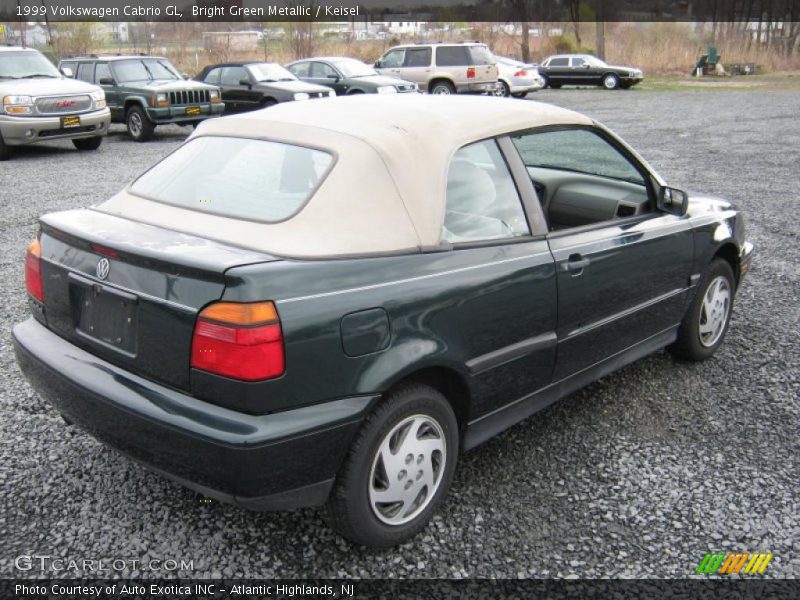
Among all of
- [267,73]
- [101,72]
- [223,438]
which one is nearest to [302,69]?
[267,73]

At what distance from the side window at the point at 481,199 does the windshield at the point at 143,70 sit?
14.3 meters

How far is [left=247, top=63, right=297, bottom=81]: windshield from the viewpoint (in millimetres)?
17203

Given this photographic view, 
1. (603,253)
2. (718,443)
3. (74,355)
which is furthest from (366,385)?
(718,443)

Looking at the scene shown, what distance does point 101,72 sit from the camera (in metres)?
15.7

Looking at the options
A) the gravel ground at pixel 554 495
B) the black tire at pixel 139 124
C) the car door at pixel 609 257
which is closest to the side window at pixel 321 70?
the black tire at pixel 139 124

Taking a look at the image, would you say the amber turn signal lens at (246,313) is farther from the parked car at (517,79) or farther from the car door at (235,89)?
the parked car at (517,79)

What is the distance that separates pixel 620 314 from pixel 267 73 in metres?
15.2

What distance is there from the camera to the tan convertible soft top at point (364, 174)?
2729mm

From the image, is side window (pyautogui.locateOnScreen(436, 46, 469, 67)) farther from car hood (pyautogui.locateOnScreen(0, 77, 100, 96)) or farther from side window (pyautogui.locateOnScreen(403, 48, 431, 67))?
car hood (pyautogui.locateOnScreen(0, 77, 100, 96))

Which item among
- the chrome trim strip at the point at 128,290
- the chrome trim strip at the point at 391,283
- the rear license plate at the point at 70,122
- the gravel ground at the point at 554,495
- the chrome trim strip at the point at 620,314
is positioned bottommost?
the gravel ground at the point at 554,495

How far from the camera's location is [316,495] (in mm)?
2580

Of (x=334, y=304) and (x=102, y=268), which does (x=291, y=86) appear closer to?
(x=102, y=268)

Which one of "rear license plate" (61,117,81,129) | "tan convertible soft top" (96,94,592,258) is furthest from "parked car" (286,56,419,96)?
"tan convertible soft top" (96,94,592,258)

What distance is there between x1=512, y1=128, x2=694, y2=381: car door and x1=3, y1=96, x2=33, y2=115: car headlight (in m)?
10.6
